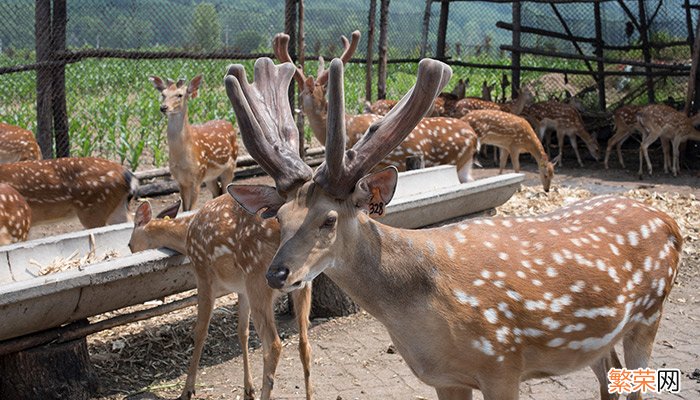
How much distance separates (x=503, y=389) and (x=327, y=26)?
1555 cm

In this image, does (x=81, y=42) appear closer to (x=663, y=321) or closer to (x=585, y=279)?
(x=663, y=321)


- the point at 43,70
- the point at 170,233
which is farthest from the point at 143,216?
the point at 43,70

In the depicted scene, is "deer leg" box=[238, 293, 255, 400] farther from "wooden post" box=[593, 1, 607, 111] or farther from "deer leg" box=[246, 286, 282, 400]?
"wooden post" box=[593, 1, 607, 111]

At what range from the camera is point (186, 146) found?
9555 millimetres

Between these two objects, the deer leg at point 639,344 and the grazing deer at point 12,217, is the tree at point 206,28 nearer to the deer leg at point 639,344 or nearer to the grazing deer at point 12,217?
the grazing deer at point 12,217

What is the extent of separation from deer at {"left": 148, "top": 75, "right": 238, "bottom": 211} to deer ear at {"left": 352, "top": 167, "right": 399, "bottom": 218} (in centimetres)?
615

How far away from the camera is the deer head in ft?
11.2

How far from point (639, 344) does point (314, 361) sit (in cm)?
242

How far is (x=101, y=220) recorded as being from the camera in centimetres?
823

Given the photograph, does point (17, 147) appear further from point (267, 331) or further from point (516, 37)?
point (516, 37)

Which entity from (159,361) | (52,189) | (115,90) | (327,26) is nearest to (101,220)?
(52,189)

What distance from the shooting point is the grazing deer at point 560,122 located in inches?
566

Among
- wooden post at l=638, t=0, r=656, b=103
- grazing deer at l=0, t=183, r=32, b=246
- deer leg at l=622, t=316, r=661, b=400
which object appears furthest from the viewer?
wooden post at l=638, t=0, r=656, b=103

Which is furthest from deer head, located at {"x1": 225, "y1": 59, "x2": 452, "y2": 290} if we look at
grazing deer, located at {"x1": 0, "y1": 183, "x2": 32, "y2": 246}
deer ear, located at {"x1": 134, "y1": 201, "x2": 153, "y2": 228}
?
grazing deer, located at {"x1": 0, "y1": 183, "x2": 32, "y2": 246}
